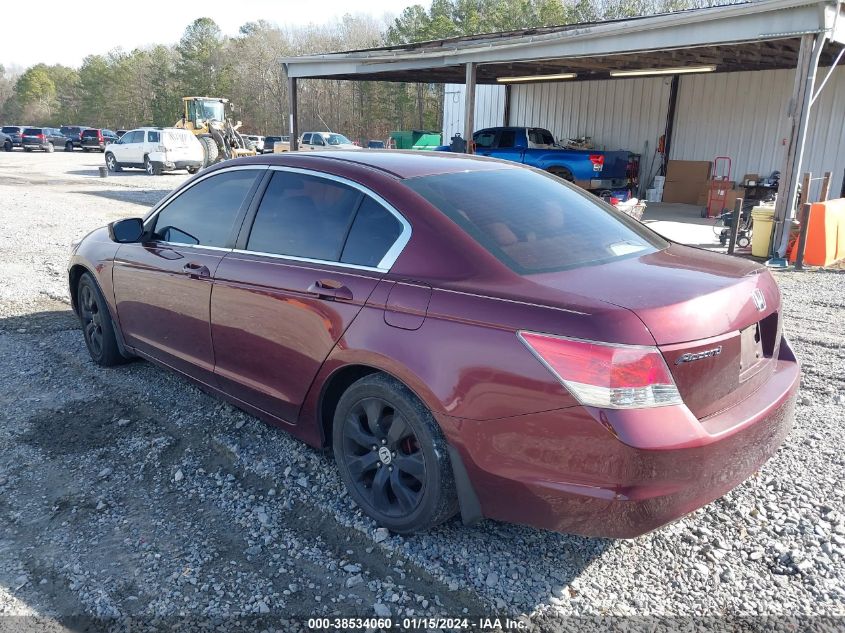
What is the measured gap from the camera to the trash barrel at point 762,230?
9945mm

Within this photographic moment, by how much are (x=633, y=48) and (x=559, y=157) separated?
16.0 feet

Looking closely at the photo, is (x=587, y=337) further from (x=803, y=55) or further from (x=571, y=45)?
(x=571, y=45)

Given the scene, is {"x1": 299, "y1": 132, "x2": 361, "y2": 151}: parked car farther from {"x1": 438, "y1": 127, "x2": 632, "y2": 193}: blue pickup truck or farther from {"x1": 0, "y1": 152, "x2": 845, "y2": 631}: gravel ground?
{"x1": 0, "y1": 152, "x2": 845, "y2": 631}: gravel ground

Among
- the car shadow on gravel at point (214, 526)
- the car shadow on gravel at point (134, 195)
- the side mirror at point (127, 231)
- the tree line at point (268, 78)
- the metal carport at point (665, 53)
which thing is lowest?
the car shadow on gravel at point (214, 526)

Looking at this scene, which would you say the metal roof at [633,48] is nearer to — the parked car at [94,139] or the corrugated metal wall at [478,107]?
the corrugated metal wall at [478,107]

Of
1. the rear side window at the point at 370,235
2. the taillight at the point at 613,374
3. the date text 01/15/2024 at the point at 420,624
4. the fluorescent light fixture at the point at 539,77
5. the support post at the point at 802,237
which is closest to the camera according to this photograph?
the taillight at the point at 613,374

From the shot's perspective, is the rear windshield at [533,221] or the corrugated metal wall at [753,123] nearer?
the rear windshield at [533,221]

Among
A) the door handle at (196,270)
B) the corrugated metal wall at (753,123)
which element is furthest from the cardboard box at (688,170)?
the door handle at (196,270)

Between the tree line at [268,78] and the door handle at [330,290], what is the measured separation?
37.3m

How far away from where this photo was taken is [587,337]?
221cm

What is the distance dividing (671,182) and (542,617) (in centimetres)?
1869

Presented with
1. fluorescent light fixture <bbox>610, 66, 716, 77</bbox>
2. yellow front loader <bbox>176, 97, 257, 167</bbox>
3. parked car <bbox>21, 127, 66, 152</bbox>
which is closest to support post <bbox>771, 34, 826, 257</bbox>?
fluorescent light fixture <bbox>610, 66, 716, 77</bbox>

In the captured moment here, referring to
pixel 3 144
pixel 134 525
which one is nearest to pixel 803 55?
pixel 134 525

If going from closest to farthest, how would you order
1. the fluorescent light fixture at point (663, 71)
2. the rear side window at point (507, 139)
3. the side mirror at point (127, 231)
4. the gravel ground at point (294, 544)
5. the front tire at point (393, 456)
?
the gravel ground at point (294, 544) → the front tire at point (393, 456) → the side mirror at point (127, 231) → the fluorescent light fixture at point (663, 71) → the rear side window at point (507, 139)
